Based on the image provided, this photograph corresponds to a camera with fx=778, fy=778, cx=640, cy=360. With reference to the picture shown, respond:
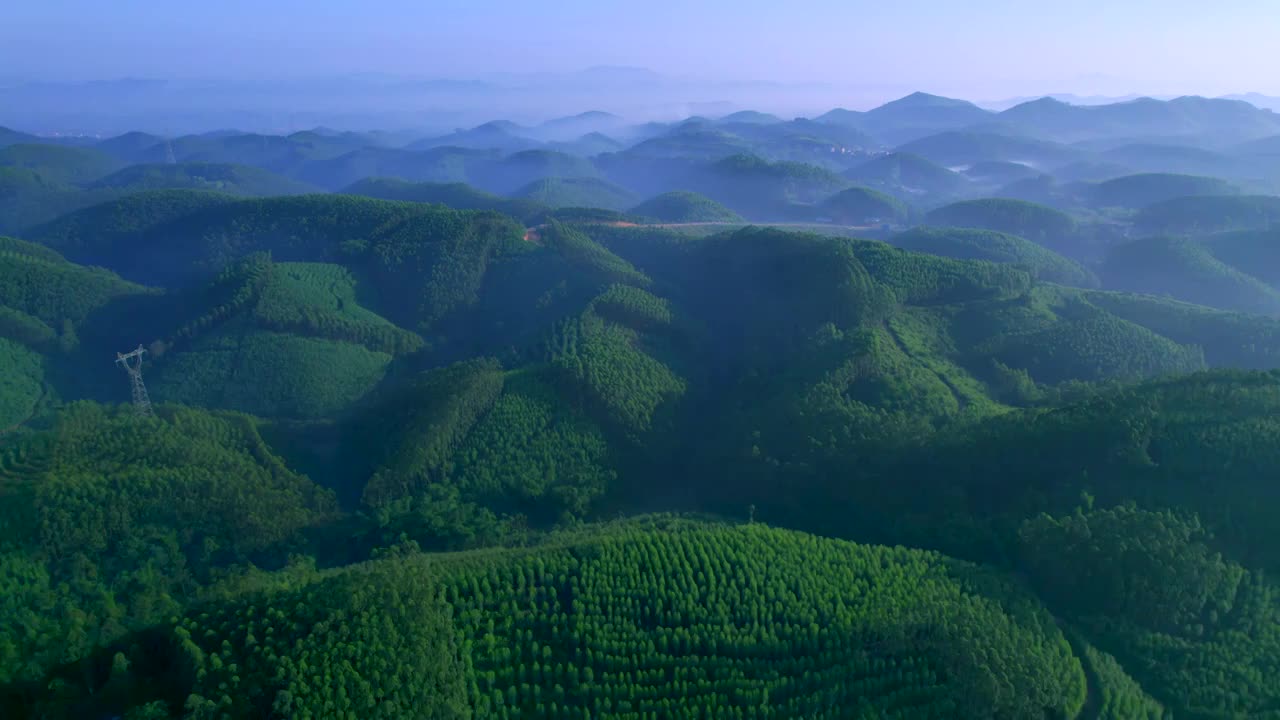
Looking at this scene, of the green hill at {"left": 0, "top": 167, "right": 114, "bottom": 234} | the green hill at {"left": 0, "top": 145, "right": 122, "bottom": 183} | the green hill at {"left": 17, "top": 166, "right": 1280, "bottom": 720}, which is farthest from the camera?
the green hill at {"left": 0, "top": 145, "right": 122, "bottom": 183}

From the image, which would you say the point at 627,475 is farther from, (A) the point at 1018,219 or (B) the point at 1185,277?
(A) the point at 1018,219

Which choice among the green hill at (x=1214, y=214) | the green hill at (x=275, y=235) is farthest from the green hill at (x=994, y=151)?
the green hill at (x=275, y=235)

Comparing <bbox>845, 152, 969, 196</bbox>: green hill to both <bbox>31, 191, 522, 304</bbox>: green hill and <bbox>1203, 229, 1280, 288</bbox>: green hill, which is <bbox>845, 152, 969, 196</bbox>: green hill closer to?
<bbox>1203, 229, 1280, 288</bbox>: green hill

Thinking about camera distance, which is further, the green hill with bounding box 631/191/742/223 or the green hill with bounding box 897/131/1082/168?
the green hill with bounding box 897/131/1082/168

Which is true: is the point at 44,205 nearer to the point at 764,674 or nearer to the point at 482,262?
the point at 482,262

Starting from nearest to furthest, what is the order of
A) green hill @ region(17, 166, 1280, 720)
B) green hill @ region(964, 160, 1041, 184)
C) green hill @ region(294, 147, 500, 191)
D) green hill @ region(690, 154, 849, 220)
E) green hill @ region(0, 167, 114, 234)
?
green hill @ region(17, 166, 1280, 720)
green hill @ region(0, 167, 114, 234)
green hill @ region(690, 154, 849, 220)
green hill @ region(964, 160, 1041, 184)
green hill @ region(294, 147, 500, 191)

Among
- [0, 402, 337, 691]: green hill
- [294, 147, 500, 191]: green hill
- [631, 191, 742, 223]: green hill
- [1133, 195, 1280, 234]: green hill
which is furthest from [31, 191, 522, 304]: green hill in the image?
[1133, 195, 1280, 234]: green hill

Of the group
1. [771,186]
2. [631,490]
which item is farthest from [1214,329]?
[771,186]
